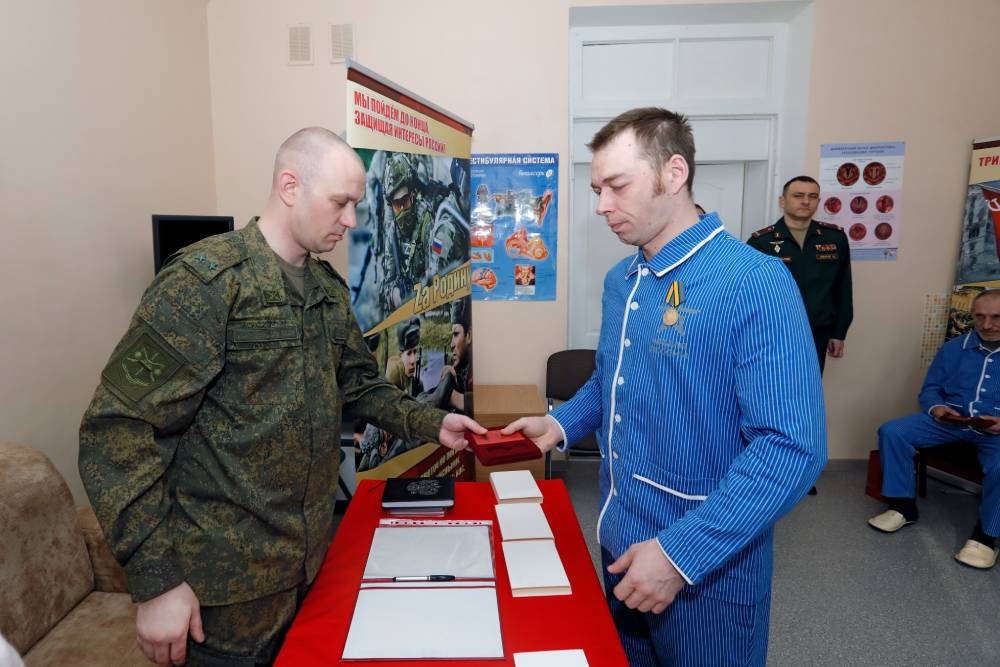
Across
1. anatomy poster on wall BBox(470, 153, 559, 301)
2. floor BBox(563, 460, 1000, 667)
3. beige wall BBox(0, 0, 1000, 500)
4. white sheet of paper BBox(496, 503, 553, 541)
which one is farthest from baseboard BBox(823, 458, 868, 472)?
white sheet of paper BBox(496, 503, 553, 541)

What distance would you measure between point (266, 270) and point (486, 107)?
2.84m

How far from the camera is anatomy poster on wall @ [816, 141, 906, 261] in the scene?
3.88m

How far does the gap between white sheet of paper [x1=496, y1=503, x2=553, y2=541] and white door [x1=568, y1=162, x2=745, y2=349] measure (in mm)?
2708

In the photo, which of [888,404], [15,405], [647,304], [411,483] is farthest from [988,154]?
[15,405]

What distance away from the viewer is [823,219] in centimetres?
399

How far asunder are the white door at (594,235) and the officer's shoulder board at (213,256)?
3000mm

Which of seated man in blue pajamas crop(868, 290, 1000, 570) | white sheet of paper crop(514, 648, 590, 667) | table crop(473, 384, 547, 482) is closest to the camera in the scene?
white sheet of paper crop(514, 648, 590, 667)

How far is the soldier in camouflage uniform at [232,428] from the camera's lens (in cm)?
111

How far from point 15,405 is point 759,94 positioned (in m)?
4.43

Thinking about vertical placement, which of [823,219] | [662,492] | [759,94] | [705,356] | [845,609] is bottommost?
[845,609]

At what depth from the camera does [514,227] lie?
395 cm

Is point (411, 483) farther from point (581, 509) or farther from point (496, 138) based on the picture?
point (496, 138)

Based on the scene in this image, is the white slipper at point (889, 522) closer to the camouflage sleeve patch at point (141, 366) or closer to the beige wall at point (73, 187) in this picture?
the camouflage sleeve patch at point (141, 366)

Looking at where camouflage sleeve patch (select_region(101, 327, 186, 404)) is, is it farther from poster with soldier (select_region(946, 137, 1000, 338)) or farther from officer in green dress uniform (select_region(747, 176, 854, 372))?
poster with soldier (select_region(946, 137, 1000, 338))
